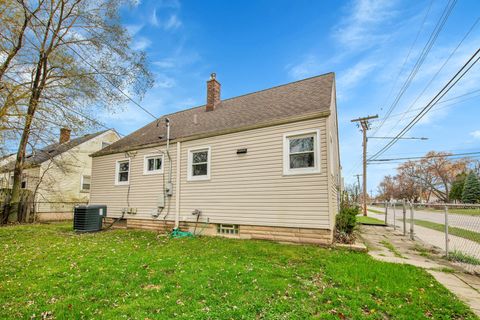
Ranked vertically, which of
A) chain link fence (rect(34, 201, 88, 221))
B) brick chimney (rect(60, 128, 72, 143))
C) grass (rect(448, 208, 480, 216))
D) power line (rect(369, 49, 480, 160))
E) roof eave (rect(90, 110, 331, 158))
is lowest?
chain link fence (rect(34, 201, 88, 221))

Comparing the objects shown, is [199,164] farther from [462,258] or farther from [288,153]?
[462,258]

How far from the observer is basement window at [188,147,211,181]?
28.8 ft

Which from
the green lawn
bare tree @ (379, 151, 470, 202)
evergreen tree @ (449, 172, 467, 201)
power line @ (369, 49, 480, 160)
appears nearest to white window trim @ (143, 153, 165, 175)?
the green lawn

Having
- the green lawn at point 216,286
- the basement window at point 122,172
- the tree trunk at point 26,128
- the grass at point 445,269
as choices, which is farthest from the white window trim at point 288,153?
the tree trunk at point 26,128

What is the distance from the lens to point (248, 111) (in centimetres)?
936

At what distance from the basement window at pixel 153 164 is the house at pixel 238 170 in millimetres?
44

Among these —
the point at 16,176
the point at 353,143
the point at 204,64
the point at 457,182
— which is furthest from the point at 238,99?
the point at 457,182

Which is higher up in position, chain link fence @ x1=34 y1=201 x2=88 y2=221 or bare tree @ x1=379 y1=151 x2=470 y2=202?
bare tree @ x1=379 y1=151 x2=470 y2=202

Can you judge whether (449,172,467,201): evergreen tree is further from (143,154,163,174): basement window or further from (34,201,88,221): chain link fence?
(34,201,88,221): chain link fence

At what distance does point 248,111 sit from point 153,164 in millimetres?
4644

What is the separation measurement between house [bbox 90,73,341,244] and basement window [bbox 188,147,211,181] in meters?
0.04

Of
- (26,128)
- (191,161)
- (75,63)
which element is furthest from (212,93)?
(26,128)

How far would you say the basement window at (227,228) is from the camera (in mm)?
8086

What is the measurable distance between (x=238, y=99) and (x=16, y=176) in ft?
38.9
